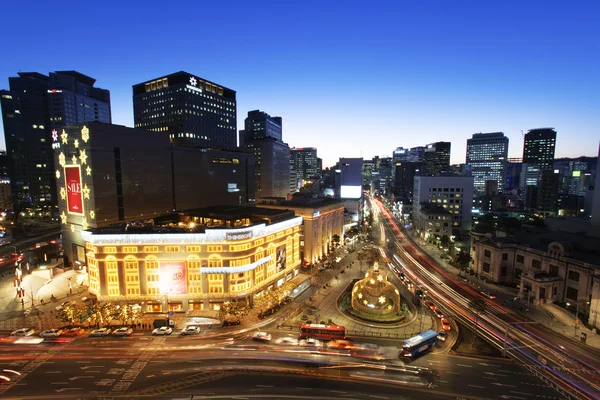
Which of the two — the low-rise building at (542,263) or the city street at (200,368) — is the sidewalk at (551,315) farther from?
the city street at (200,368)

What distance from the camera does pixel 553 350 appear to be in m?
47.8

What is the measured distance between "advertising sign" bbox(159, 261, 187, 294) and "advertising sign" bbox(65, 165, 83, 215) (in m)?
39.6

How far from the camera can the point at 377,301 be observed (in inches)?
2403

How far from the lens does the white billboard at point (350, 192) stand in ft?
601

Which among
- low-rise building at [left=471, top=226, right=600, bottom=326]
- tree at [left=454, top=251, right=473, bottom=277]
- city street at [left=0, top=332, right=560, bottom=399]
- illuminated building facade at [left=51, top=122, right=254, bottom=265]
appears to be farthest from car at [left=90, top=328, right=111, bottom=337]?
tree at [left=454, top=251, right=473, bottom=277]

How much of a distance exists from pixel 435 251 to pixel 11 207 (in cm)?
23058

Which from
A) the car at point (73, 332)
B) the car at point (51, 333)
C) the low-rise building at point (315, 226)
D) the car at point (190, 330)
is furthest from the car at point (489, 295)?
the car at point (51, 333)

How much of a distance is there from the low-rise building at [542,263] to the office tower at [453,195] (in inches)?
2182

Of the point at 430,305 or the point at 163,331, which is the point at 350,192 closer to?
the point at 430,305

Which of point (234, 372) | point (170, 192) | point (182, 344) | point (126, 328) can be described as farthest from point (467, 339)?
point (170, 192)

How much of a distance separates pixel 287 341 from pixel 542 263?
6180 centimetres

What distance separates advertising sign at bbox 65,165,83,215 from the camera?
80.9 m

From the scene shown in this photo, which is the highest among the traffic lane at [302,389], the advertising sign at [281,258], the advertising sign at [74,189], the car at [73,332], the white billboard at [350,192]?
the advertising sign at [74,189]

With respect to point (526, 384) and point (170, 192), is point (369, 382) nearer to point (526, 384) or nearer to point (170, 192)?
point (526, 384)
